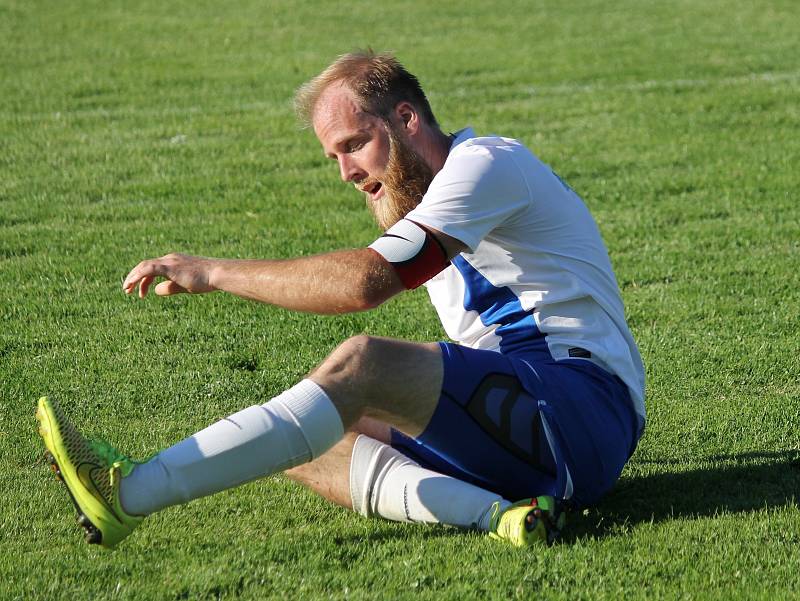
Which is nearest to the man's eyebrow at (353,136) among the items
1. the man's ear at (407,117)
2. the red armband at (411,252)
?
the man's ear at (407,117)

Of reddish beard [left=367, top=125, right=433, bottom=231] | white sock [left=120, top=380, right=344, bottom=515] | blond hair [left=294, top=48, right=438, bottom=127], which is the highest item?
blond hair [left=294, top=48, right=438, bottom=127]

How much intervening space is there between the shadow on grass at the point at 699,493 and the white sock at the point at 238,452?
852 mm

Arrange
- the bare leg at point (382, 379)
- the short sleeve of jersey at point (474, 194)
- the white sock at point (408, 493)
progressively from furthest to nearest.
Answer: the white sock at point (408, 493), the short sleeve of jersey at point (474, 194), the bare leg at point (382, 379)

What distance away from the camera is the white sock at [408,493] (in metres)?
3.78

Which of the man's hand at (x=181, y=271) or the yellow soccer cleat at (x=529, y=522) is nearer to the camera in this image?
the yellow soccer cleat at (x=529, y=522)

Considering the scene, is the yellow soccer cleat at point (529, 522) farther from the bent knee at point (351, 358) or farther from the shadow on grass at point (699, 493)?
the bent knee at point (351, 358)

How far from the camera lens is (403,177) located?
13.3ft

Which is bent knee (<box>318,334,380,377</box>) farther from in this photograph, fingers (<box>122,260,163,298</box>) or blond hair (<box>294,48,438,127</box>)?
blond hair (<box>294,48,438,127</box>)

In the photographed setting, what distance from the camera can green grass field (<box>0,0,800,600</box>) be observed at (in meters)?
3.61

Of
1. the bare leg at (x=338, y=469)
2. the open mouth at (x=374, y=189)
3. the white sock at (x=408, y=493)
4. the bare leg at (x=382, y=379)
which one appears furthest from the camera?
the open mouth at (x=374, y=189)

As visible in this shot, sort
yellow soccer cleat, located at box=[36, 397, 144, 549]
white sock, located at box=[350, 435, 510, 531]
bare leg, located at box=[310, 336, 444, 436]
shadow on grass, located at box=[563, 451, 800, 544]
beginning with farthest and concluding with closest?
shadow on grass, located at box=[563, 451, 800, 544]
white sock, located at box=[350, 435, 510, 531]
bare leg, located at box=[310, 336, 444, 436]
yellow soccer cleat, located at box=[36, 397, 144, 549]

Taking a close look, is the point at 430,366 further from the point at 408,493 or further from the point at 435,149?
the point at 435,149

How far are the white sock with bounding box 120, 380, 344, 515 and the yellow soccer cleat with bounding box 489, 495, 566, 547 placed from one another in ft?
1.82

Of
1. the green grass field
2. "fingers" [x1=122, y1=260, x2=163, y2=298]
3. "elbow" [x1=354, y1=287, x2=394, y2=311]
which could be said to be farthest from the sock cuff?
"fingers" [x1=122, y1=260, x2=163, y2=298]
